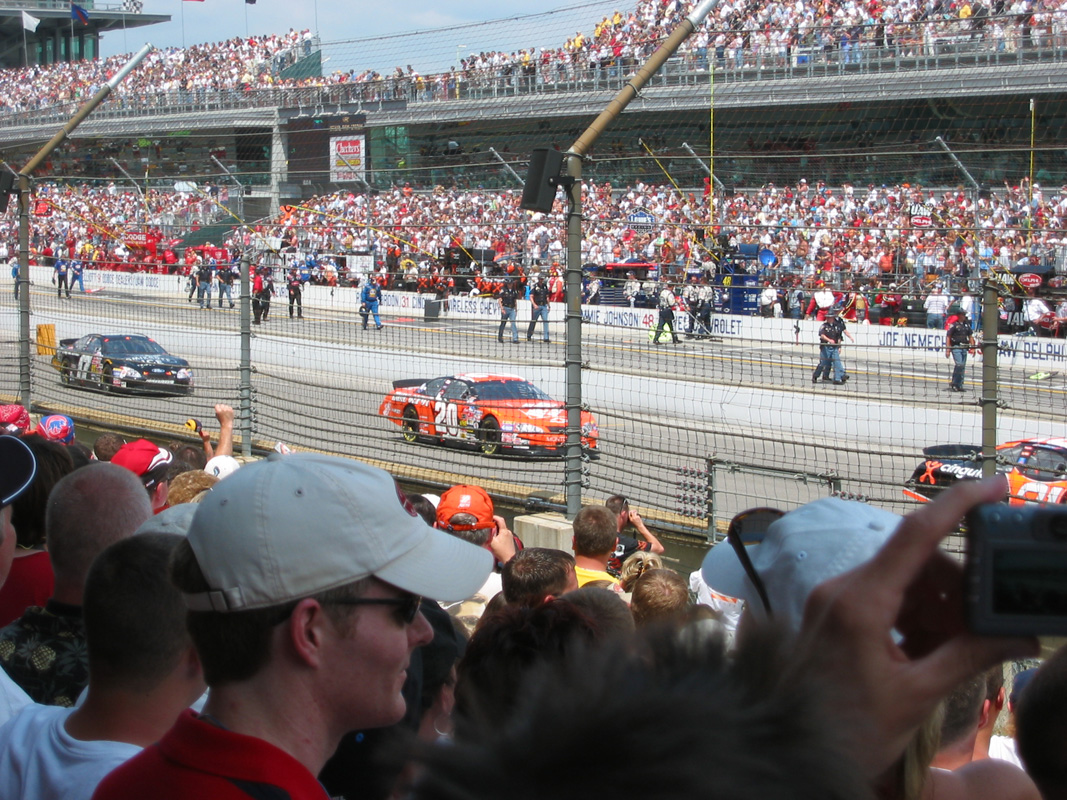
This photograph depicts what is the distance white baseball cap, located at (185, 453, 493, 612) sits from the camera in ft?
5.49

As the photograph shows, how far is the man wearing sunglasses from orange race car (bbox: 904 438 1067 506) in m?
4.67

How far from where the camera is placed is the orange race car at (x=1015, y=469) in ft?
22.0

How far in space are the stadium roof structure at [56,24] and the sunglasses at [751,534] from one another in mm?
68313

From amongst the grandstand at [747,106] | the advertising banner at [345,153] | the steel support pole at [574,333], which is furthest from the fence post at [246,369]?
the grandstand at [747,106]

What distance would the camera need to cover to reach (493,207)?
19312 millimetres

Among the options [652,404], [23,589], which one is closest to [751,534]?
[23,589]

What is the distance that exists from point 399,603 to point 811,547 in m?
0.67

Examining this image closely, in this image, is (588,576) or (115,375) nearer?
(588,576)

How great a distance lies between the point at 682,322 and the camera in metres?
8.70

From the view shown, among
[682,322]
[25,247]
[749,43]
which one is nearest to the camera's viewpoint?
[682,322]

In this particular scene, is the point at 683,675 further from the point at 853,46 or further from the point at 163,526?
the point at 853,46

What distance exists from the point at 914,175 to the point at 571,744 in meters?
26.6

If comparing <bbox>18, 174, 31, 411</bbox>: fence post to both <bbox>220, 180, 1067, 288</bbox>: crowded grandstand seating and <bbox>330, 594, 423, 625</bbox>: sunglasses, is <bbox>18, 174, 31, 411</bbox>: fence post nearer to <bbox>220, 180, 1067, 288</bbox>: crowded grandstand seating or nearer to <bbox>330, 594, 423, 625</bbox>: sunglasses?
<bbox>220, 180, 1067, 288</bbox>: crowded grandstand seating

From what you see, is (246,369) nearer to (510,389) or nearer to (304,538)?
(510,389)
